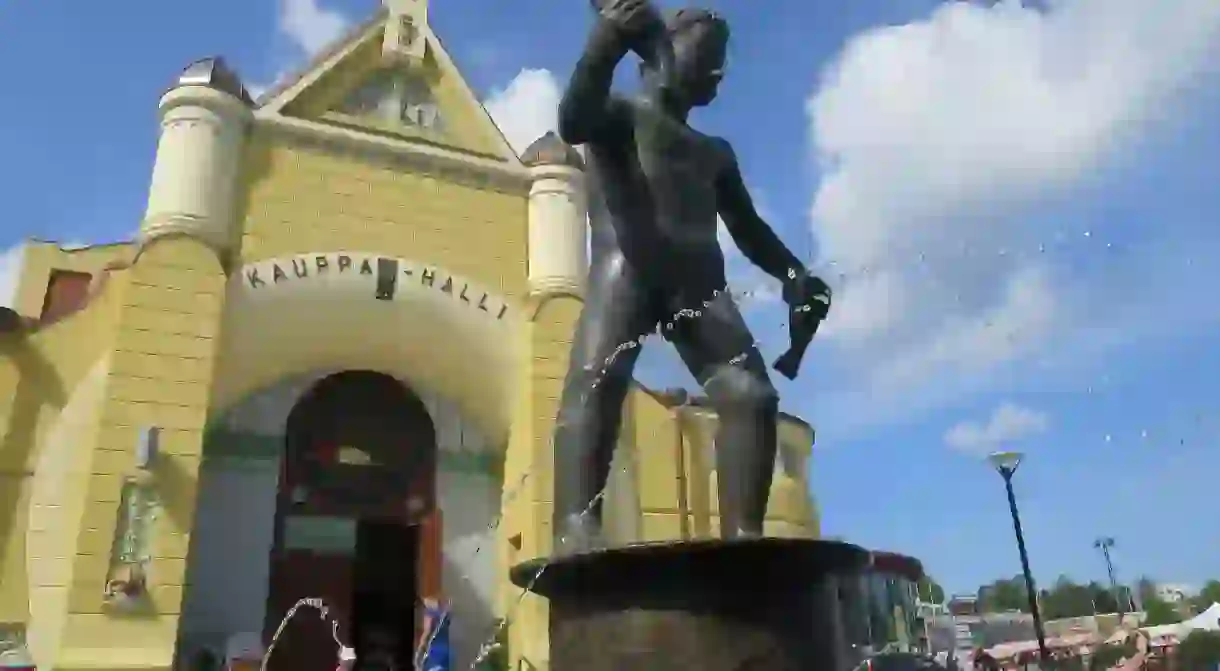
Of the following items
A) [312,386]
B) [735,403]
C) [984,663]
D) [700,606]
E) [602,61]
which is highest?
[312,386]

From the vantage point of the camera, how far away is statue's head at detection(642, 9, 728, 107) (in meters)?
3.60

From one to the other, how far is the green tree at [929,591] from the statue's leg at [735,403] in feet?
32.8

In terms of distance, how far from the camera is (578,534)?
3.05 meters

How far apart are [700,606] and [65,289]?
12.7m

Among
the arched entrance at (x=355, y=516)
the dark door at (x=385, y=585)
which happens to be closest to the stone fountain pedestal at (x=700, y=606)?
the arched entrance at (x=355, y=516)

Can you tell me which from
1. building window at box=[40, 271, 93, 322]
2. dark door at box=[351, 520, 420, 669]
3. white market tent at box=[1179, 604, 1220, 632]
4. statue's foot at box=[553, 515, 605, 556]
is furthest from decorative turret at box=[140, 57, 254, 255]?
white market tent at box=[1179, 604, 1220, 632]

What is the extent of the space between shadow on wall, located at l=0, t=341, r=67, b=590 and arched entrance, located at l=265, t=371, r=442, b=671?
2.57 meters

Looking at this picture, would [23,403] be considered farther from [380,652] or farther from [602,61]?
[602,61]

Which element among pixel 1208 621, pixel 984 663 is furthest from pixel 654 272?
pixel 1208 621

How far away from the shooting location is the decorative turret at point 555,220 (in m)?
12.1

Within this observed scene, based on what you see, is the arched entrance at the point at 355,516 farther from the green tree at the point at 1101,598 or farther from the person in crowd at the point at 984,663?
the green tree at the point at 1101,598

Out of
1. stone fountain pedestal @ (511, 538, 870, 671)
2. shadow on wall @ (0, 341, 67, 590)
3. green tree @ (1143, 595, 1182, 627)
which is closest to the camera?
stone fountain pedestal @ (511, 538, 870, 671)

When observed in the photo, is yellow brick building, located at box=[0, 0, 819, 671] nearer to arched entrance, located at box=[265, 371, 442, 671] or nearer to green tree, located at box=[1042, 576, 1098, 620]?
arched entrance, located at box=[265, 371, 442, 671]

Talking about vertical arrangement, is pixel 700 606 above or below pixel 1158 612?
below
